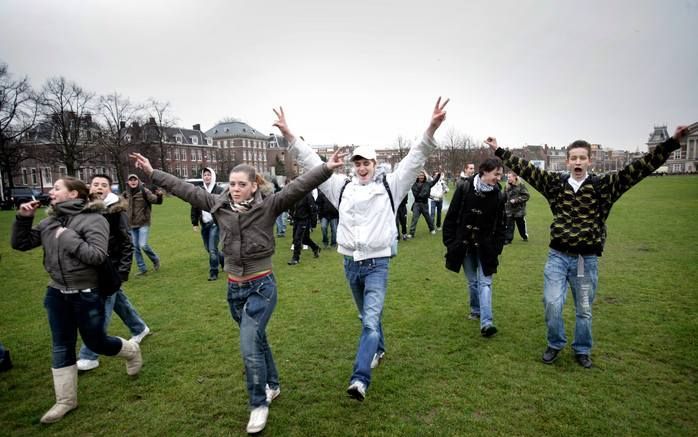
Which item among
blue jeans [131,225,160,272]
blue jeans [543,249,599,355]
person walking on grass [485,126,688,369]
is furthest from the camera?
blue jeans [131,225,160,272]

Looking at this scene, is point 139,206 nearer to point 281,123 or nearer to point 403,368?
point 281,123

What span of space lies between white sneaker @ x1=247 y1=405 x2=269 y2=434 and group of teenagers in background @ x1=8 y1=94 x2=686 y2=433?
0.01 metres

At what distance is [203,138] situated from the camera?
102 metres

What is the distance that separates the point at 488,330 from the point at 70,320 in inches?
187

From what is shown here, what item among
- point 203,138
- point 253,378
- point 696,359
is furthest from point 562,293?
point 203,138

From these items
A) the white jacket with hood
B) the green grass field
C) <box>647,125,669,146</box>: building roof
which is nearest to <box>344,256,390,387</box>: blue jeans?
the white jacket with hood

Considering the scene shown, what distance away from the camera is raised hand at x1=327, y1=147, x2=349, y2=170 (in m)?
3.46

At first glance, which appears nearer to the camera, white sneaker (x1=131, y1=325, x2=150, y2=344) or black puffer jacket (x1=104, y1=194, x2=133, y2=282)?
black puffer jacket (x1=104, y1=194, x2=133, y2=282)

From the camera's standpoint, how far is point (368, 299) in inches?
155

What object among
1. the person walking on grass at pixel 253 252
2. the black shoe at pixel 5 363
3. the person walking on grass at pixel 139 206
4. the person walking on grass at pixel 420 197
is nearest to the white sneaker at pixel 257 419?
the person walking on grass at pixel 253 252

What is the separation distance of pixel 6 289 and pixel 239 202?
8448 mm

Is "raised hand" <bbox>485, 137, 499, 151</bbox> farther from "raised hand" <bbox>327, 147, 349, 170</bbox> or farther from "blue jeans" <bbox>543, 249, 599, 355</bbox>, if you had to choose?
"raised hand" <bbox>327, 147, 349, 170</bbox>

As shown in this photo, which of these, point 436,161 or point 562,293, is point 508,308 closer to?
point 562,293

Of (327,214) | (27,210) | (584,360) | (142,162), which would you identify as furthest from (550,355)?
(327,214)
